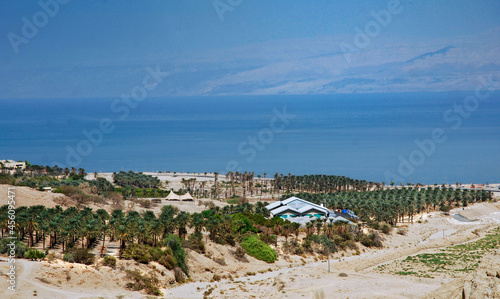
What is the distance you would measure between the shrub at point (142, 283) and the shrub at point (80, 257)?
101 inches

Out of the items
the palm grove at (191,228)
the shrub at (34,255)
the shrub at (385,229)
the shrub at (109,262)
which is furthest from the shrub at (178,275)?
the shrub at (385,229)

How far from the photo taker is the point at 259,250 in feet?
148

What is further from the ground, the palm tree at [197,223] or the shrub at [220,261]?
the palm tree at [197,223]

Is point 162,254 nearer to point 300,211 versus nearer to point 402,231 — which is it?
point 300,211

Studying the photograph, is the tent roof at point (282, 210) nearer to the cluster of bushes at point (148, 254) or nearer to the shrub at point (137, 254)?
the cluster of bushes at point (148, 254)

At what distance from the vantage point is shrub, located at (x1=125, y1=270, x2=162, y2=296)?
33.1 m

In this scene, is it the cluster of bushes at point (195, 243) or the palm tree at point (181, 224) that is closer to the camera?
the cluster of bushes at point (195, 243)

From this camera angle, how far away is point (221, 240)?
4516 cm

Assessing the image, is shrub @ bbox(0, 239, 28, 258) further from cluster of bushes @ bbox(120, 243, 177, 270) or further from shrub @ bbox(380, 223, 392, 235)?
shrub @ bbox(380, 223, 392, 235)

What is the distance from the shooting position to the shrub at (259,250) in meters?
44.5

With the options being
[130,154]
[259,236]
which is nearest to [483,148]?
[130,154]

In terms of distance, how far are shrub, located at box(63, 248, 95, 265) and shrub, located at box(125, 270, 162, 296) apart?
256 centimetres

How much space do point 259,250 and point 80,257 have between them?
16.1 metres

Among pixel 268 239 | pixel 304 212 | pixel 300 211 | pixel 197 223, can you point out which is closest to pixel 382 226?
pixel 304 212
